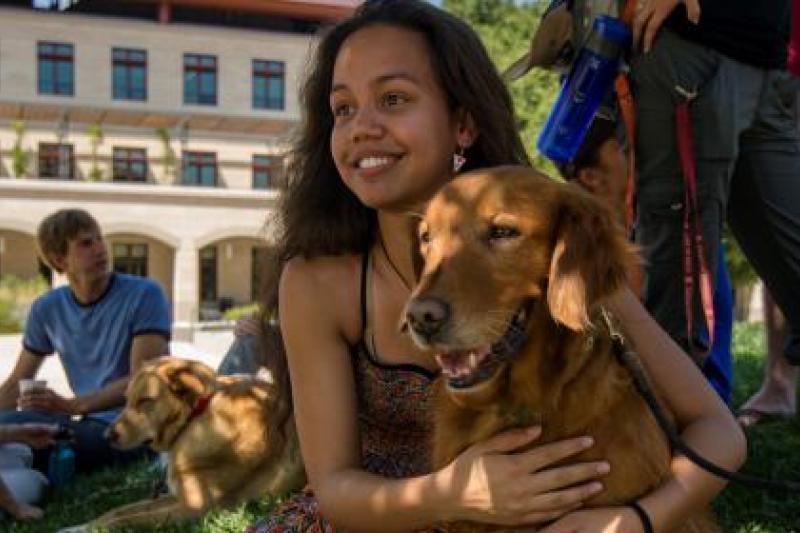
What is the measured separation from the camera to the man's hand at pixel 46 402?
643 cm

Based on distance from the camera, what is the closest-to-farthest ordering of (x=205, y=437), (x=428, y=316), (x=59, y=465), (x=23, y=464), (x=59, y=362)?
(x=428, y=316) → (x=205, y=437) → (x=23, y=464) → (x=59, y=465) → (x=59, y=362)

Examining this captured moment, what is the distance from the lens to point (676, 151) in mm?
3846

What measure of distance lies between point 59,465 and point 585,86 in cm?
441

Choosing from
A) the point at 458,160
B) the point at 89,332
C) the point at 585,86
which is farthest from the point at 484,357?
the point at 89,332

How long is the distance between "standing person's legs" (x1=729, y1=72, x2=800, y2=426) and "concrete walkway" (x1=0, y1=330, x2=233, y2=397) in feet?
28.2

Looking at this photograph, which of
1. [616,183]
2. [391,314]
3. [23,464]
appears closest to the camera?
[391,314]

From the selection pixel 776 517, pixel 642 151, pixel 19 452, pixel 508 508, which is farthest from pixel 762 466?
pixel 19 452

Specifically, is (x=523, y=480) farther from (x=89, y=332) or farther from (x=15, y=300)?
(x=15, y=300)

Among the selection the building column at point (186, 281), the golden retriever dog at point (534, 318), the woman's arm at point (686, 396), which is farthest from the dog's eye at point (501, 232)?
the building column at point (186, 281)

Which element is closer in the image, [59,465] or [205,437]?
[205,437]

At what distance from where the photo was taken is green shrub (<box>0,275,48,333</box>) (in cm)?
2762

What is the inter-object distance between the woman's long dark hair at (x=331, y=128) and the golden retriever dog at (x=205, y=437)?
2.33m

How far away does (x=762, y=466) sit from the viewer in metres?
4.47

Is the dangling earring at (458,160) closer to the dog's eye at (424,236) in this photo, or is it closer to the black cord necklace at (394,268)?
the black cord necklace at (394,268)
